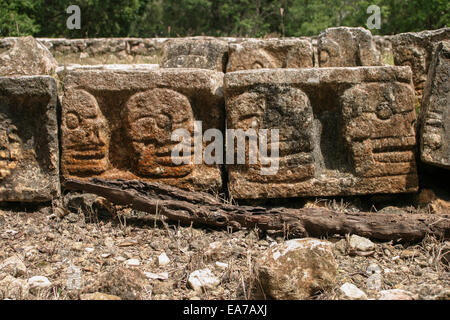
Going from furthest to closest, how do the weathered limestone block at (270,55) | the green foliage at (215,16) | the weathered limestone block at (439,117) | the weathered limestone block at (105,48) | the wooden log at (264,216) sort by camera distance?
1. the green foliage at (215,16)
2. the weathered limestone block at (105,48)
3. the weathered limestone block at (270,55)
4. the weathered limestone block at (439,117)
5. the wooden log at (264,216)

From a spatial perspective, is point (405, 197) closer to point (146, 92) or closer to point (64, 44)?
point (146, 92)

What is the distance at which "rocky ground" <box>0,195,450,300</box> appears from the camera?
208 centimetres

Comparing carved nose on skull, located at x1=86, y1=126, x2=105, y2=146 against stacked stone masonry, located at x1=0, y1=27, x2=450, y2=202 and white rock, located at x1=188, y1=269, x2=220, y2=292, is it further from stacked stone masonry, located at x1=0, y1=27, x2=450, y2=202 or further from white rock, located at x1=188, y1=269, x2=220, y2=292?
white rock, located at x1=188, y1=269, x2=220, y2=292

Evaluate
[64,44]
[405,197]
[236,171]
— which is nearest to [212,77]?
[236,171]

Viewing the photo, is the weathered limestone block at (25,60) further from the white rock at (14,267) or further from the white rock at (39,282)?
the white rock at (39,282)

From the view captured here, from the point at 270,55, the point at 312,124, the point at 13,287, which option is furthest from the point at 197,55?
the point at 13,287

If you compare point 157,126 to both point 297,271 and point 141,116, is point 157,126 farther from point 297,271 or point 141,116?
point 297,271

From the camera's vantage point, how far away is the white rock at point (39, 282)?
2.16 m

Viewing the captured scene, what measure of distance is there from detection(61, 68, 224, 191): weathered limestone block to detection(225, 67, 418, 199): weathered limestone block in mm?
216

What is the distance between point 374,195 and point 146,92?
6.28ft

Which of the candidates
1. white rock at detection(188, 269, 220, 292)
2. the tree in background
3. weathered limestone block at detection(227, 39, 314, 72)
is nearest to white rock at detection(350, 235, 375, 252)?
white rock at detection(188, 269, 220, 292)

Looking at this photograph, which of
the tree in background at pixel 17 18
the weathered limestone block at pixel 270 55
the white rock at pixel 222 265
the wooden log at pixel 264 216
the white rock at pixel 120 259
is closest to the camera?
the white rock at pixel 222 265

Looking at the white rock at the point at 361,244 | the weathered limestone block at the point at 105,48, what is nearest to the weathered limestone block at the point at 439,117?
the white rock at the point at 361,244

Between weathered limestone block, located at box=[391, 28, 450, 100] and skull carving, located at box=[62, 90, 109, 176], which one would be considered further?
weathered limestone block, located at box=[391, 28, 450, 100]
